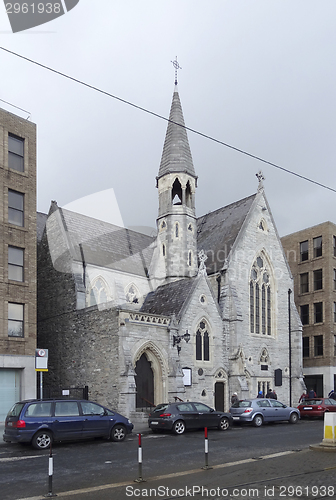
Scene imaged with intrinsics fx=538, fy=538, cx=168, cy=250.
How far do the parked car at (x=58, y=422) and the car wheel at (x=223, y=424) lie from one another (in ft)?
16.3

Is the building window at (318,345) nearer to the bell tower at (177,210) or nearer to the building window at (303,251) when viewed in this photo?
the building window at (303,251)

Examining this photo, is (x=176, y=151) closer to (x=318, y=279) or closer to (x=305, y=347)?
(x=318, y=279)

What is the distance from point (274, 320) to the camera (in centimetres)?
3847

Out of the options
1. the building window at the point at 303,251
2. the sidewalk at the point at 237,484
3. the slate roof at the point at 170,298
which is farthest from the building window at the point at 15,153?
the building window at the point at 303,251

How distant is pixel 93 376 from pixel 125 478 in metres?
17.8

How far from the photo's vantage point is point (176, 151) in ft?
123

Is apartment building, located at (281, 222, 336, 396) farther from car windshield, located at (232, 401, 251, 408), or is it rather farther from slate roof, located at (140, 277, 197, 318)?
car windshield, located at (232, 401, 251, 408)

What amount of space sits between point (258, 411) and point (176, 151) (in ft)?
65.5

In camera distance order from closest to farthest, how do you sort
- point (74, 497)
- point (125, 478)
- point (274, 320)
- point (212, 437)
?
point (74, 497), point (125, 478), point (212, 437), point (274, 320)

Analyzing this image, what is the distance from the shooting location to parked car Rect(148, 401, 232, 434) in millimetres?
20203

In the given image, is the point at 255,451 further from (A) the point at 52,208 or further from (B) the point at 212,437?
(A) the point at 52,208

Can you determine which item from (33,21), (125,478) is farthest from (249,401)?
(33,21)

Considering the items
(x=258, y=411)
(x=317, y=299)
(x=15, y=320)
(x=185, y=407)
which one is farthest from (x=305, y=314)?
(x=15, y=320)

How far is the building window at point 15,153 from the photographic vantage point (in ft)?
86.4
